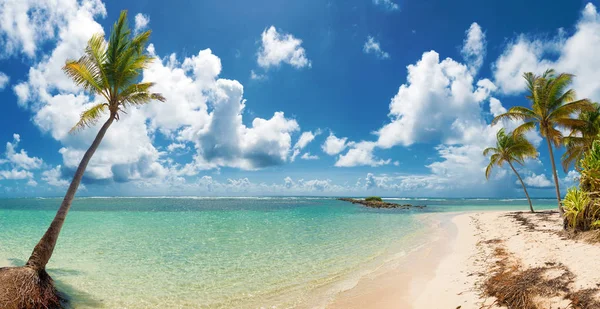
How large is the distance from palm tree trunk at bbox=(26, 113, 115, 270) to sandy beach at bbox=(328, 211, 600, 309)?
312 inches

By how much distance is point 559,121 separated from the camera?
57.3ft

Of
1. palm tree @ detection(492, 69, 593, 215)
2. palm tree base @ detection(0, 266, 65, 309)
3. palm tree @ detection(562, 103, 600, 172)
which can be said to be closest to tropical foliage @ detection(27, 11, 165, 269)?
palm tree base @ detection(0, 266, 65, 309)

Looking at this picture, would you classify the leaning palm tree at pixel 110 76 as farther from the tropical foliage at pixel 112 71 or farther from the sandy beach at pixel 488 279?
the sandy beach at pixel 488 279

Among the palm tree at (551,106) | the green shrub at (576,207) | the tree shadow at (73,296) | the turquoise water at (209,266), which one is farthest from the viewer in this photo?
the palm tree at (551,106)

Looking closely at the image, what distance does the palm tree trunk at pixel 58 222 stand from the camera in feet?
25.7

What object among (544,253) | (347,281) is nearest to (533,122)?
(544,253)

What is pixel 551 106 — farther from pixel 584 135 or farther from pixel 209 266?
pixel 209 266

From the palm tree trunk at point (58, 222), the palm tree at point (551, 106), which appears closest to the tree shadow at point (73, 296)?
the palm tree trunk at point (58, 222)

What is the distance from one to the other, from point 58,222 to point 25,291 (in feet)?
7.90

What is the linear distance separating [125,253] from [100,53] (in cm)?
913

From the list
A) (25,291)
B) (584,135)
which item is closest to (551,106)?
(584,135)

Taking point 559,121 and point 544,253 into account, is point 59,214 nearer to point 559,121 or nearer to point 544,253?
point 544,253

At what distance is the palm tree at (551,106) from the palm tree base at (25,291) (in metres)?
22.4

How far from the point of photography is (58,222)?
859cm
